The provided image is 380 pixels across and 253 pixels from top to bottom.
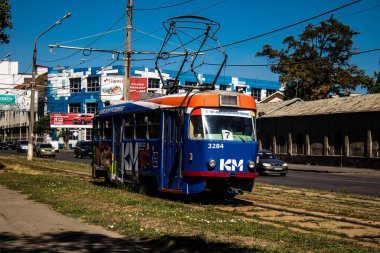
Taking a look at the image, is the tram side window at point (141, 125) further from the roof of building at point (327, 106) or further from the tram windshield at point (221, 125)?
the roof of building at point (327, 106)

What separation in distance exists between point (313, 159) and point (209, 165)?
34625mm

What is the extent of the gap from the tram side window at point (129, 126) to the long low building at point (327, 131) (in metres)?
26.7

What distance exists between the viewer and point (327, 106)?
47.0 metres

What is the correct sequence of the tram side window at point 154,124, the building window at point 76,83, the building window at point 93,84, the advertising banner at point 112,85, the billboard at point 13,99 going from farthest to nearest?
the building window at point 76,83, the building window at point 93,84, the advertising banner at point 112,85, the billboard at point 13,99, the tram side window at point 154,124

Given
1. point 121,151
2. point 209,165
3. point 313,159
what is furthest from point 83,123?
point 209,165

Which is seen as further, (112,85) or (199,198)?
(112,85)

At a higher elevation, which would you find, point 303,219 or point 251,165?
point 251,165

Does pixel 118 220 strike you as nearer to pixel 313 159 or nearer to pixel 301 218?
pixel 301 218

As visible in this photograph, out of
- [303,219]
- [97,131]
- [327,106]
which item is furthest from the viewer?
[327,106]

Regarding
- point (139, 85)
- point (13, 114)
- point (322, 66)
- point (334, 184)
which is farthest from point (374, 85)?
point (13, 114)

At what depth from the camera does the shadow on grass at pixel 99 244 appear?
7797mm

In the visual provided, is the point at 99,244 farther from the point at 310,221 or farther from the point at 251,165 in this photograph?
the point at 251,165

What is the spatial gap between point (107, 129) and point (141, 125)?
139 inches

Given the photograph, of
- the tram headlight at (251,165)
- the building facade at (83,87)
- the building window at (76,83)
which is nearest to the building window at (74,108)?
the building facade at (83,87)
